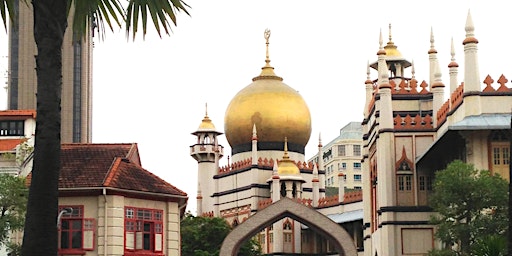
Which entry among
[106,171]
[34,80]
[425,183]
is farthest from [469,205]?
[34,80]

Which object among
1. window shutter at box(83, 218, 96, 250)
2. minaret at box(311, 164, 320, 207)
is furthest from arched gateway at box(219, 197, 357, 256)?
minaret at box(311, 164, 320, 207)

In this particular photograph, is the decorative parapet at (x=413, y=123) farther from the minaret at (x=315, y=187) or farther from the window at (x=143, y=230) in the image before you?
the minaret at (x=315, y=187)

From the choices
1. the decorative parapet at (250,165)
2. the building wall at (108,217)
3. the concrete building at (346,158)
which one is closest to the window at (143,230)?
the building wall at (108,217)

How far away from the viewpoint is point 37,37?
1446 centimetres

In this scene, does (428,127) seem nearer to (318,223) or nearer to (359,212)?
(318,223)

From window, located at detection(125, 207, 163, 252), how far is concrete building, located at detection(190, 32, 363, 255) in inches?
1373

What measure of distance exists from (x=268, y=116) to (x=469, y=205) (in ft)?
136

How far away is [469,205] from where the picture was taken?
3716cm

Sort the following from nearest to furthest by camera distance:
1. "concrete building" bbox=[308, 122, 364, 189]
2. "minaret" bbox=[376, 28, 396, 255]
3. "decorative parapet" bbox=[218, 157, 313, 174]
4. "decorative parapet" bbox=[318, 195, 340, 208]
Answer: "minaret" bbox=[376, 28, 396, 255], "decorative parapet" bbox=[318, 195, 340, 208], "decorative parapet" bbox=[218, 157, 313, 174], "concrete building" bbox=[308, 122, 364, 189]

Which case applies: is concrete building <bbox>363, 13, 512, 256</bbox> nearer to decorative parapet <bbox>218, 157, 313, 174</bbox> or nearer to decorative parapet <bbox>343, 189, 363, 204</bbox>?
decorative parapet <bbox>343, 189, 363, 204</bbox>

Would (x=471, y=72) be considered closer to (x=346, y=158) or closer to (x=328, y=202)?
(x=328, y=202)

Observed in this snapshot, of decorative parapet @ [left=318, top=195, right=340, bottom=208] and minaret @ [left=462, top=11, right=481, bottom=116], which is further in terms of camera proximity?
decorative parapet @ [left=318, top=195, right=340, bottom=208]

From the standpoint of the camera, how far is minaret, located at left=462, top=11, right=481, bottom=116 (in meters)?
41.8

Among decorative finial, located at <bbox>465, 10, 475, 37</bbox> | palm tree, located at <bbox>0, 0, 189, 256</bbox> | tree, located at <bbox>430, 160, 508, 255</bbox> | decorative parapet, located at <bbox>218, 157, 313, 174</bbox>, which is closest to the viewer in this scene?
palm tree, located at <bbox>0, 0, 189, 256</bbox>
